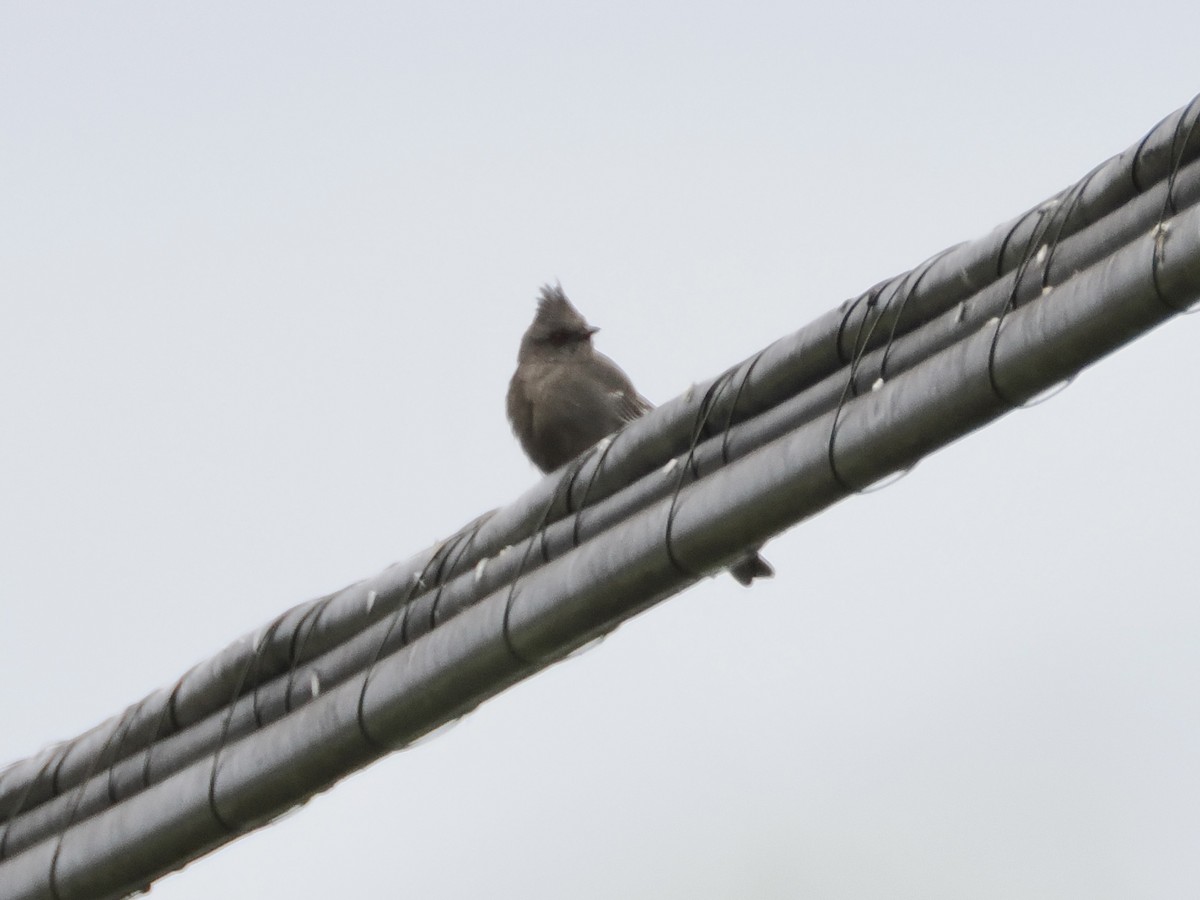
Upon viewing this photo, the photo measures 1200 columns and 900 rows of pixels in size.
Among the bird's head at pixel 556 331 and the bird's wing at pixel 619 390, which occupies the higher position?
the bird's head at pixel 556 331

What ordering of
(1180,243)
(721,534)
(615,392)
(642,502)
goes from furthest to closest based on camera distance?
(615,392) → (642,502) → (721,534) → (1180,243)

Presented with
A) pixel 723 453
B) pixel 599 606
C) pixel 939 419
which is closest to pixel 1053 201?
pixel 939 419

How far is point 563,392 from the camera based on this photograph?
431 inches

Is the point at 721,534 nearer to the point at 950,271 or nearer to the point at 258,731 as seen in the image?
the point at 950,271

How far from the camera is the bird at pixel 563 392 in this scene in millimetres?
10898

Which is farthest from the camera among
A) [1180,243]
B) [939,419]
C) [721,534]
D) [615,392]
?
[615,392]

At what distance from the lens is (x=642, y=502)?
618 centimetres

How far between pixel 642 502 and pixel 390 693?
87 centimetres

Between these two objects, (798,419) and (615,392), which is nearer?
(798,419)

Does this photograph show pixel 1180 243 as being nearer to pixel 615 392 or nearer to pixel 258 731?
pixel 258 731

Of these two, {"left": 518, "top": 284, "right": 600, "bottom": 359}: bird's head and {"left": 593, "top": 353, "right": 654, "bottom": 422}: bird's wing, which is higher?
{"left": 518, "top": 284, "right": 600, "bottom": 359}: bird's head

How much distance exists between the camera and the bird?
10.9 metres

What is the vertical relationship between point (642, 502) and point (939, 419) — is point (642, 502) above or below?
above

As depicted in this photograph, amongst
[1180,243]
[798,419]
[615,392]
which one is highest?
[615,392]
